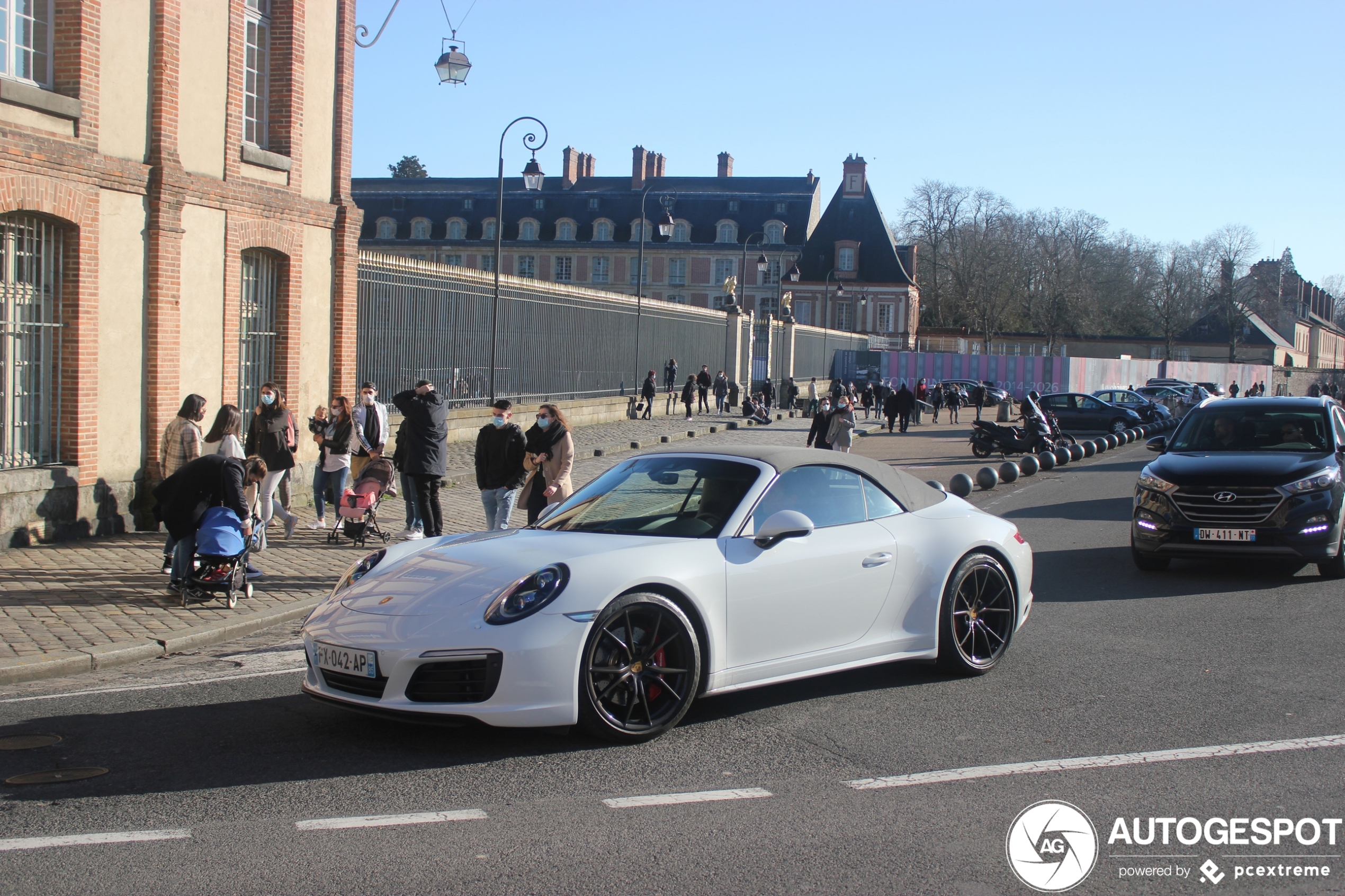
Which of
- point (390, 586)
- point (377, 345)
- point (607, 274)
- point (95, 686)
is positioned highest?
point (607, 274)

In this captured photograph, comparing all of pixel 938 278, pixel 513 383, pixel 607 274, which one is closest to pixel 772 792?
pixel 513 383

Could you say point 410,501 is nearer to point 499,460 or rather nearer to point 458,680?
point 499,460

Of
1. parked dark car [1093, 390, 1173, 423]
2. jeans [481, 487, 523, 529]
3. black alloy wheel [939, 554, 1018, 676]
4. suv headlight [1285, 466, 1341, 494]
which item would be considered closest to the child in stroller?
jeans [481, 487, 523, 529]

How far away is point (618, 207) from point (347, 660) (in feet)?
311

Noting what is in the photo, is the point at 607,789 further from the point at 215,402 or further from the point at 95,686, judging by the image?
the point at 215,402

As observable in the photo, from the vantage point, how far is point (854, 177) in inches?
3907

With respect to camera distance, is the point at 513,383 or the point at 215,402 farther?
the point at 513,383

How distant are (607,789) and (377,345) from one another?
1566cm

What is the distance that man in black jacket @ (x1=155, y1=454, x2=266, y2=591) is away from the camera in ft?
30.9

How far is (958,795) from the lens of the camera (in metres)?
4.99

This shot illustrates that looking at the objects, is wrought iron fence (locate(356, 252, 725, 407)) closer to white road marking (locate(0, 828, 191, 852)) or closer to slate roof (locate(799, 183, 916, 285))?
white road marking (locate(0, 828, 191, 852))

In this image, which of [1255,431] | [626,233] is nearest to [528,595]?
[1255,431]

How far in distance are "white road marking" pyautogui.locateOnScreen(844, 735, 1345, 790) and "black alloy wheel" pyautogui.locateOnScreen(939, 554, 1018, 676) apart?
1507 mm

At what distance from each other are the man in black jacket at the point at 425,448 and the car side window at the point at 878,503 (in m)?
5.91
